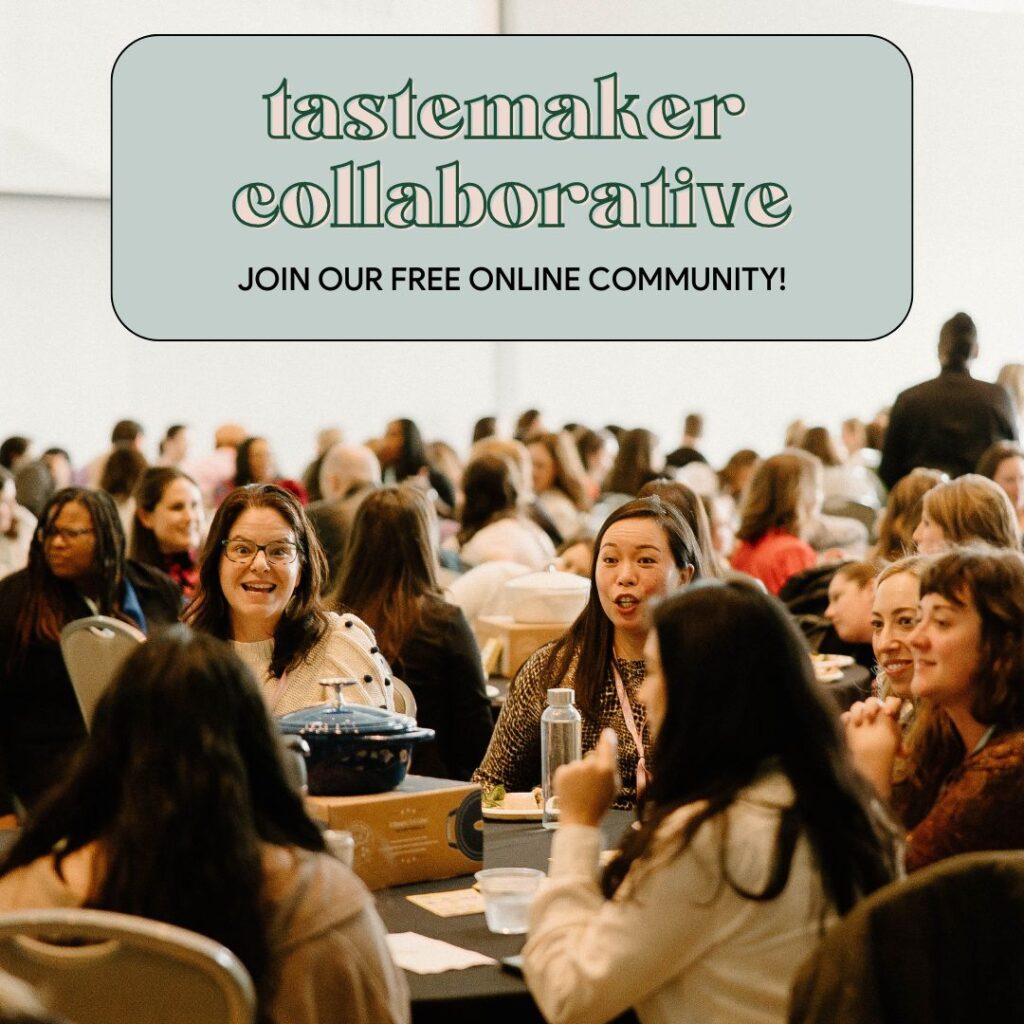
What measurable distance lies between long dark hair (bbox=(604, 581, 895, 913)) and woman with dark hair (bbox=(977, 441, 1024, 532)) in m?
4.46

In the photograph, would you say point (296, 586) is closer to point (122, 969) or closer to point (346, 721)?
point (346, 721)

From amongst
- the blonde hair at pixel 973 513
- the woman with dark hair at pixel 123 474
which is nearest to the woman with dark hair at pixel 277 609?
the blonde hair at pixel 973 513

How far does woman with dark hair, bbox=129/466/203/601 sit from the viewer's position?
609 cm

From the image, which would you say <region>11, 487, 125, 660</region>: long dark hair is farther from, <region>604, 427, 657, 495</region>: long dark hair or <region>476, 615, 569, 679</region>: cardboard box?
<region>604, 427, 657, 495</region>: long dark hair

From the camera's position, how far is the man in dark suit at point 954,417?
25.0 feet

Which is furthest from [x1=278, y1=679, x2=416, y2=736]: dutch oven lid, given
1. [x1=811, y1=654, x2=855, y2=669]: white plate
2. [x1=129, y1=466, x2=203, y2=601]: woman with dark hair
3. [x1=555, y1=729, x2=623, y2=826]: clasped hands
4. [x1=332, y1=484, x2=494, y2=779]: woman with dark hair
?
[x1=129, y1=466, x2=203, y2=601]: woman with dark hair

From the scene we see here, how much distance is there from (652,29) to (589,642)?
11.2 meters

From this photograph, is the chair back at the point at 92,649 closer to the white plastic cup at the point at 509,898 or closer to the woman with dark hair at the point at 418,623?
the woman with dark hair at the point at 418,623

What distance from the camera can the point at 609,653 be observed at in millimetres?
3572

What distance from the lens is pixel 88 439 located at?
13.5 m

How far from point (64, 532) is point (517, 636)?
1.53 m

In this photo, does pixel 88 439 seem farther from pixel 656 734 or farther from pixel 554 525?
pixel 656 734

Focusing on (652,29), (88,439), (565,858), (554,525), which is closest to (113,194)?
(554,525)

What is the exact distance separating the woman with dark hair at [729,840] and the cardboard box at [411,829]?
77 centimetres
